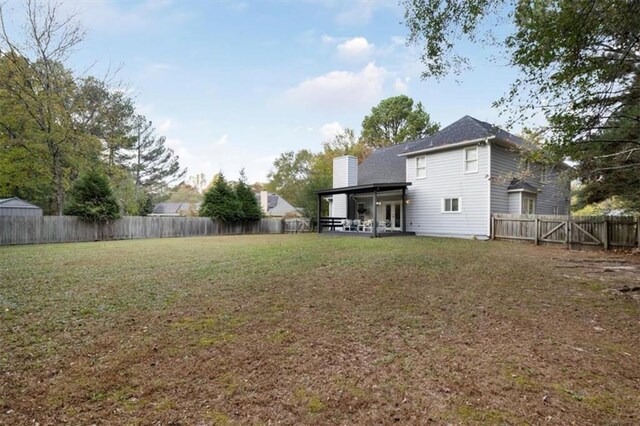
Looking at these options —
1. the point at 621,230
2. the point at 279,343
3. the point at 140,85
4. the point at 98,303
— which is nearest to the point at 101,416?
the point at 279,343

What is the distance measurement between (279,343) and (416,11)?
589 centimetres

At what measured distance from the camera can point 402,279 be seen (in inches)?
257

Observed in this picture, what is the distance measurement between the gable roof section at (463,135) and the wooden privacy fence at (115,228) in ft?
41.9

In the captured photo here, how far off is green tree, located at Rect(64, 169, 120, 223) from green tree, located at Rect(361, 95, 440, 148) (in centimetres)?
2671

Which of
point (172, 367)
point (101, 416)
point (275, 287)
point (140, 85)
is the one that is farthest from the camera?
point (140, 85)

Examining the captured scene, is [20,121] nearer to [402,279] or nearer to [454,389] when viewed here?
[402,279]

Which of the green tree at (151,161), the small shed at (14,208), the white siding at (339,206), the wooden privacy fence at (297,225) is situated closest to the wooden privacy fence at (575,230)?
the white siding at (339,206)

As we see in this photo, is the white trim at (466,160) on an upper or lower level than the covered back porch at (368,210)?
upper

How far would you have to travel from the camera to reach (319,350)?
3303 mm

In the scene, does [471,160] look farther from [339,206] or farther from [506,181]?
[339,206]

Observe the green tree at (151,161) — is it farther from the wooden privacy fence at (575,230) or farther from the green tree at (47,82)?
the wooden privacy fence at (575,230)

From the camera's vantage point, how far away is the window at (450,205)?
56.2 feet

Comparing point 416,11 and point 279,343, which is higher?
point 416,11

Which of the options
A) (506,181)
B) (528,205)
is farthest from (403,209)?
(528,205)
